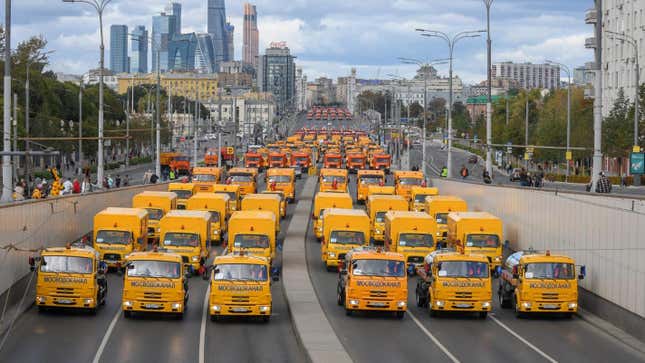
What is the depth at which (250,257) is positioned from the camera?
3109 centimetres

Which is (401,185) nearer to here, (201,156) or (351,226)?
(351,226)

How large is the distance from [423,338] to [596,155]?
52.5ft

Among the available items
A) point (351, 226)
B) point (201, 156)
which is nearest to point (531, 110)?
point (201, 156)

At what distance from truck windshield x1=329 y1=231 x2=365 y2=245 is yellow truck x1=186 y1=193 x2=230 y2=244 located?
30.6ft

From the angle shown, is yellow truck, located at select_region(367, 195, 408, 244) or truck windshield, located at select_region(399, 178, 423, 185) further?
truck windshield, located at select_region(399, 178, 423, 185)

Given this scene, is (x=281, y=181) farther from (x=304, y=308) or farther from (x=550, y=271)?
(x=550, y=271)

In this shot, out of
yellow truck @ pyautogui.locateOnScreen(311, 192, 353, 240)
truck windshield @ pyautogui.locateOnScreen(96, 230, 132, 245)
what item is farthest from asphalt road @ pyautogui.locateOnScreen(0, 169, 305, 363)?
yellow truck @ pyautogui.locateOnScreen(311, 192, 353, 240)

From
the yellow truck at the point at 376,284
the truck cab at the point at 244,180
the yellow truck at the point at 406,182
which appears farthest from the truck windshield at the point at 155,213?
the yellow truck at the point at 406,182

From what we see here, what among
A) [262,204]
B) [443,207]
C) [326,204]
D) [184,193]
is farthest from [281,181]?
[443,207]

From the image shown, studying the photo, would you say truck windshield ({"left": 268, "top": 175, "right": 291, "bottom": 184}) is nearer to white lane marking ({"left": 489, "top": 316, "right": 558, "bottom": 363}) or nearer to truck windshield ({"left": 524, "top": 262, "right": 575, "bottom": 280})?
white lane marking ({"left": 489, "top": 316, "right": 558, "bottom": 363})

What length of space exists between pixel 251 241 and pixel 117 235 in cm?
484

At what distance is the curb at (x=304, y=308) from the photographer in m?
25.0

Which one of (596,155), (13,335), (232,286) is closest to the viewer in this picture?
(13,335)

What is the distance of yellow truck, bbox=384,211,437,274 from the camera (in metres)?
41.1
